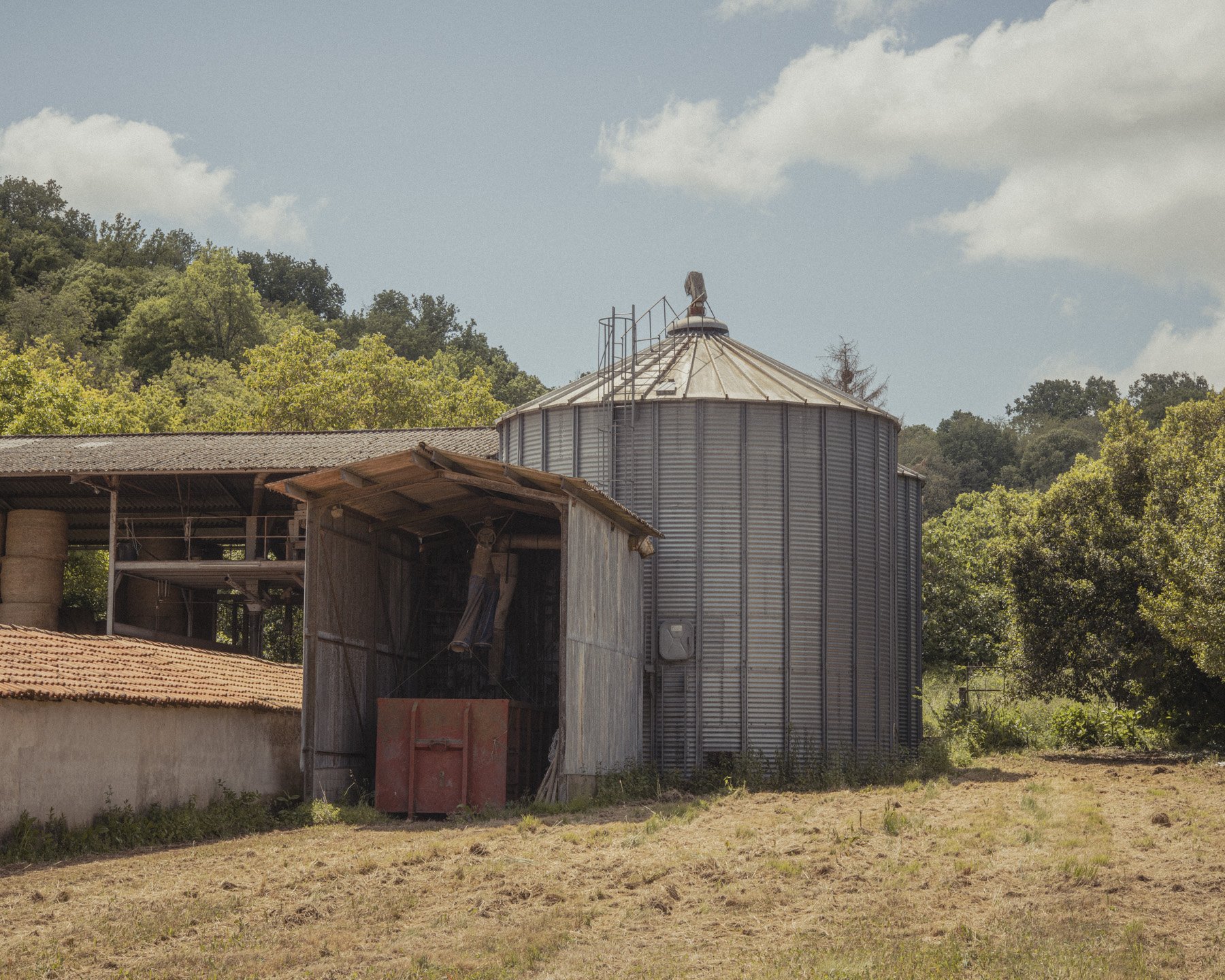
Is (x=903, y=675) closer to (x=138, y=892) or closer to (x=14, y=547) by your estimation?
(x=138, y=892)

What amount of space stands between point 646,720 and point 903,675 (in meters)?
6.88

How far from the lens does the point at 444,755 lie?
923 inches

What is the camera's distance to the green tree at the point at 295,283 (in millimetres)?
123062

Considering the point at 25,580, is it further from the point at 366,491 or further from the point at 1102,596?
the point at 1102,596

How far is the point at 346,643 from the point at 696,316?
40.7 feet

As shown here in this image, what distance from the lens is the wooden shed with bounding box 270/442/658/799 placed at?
2252 cm

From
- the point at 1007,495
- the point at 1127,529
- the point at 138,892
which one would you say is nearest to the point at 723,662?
the point at 1127,529

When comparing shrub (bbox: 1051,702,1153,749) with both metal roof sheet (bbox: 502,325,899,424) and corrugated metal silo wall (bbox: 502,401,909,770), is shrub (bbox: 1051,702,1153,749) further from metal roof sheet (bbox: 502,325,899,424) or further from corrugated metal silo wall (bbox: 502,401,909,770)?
metal roof sheet (bbox: 502,325,899,424)

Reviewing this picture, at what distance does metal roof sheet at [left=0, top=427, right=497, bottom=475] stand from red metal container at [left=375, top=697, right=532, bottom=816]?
808cm

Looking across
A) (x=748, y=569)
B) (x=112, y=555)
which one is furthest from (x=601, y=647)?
(x=112, y=555)

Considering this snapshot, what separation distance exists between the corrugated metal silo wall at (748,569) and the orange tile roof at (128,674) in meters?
7.29

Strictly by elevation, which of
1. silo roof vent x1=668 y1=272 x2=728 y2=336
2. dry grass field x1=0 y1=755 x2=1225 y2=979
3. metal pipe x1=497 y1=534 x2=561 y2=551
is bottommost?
dry grass field x1=0 y1=755 x2=1225 y2=979

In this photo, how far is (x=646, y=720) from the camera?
2689 cm

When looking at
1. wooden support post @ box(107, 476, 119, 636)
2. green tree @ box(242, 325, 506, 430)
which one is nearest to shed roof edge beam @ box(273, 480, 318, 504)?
wooden support post @ box(107, 476, 119, 636)
